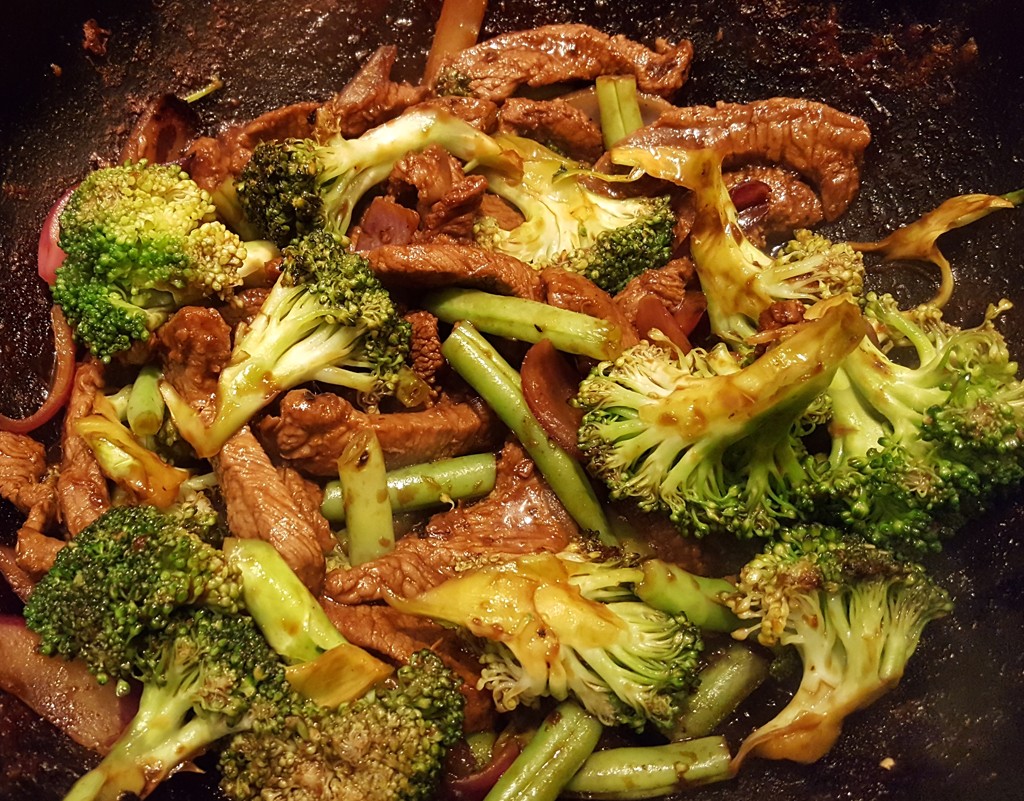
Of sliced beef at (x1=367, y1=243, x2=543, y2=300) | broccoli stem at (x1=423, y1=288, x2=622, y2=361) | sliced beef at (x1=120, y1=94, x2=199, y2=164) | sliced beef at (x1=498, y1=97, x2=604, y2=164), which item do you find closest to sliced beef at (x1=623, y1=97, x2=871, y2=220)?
sliced beef at (x1=498, y1=97, x2=604, y2=164)

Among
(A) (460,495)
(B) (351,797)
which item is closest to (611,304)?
(A) (460,495)

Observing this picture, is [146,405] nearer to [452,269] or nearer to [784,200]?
[452,269]

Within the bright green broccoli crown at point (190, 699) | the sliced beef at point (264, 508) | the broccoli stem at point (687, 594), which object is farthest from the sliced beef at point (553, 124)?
the bright green broccoli crown at point (190, 699)

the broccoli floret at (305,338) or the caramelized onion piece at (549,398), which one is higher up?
the broccoli floret at (305,338)

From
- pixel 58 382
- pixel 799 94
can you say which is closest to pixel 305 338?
pixel 58 382

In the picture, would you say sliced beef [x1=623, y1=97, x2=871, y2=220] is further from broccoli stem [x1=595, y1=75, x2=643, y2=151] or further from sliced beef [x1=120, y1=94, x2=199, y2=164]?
sliced beef [x1=120, y1=94, x2=199, y2=164]

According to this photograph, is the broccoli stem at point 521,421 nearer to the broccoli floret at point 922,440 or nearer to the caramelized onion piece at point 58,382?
the broccoli floret at point 922,440

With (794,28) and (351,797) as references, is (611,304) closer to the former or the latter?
(794,28)
